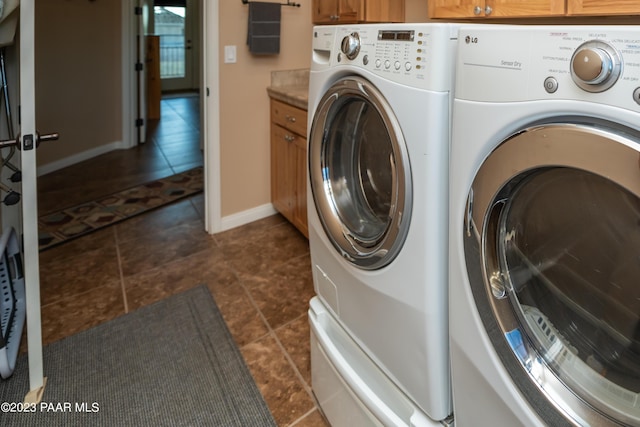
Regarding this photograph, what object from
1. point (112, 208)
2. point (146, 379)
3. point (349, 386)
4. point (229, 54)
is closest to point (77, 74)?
point (112, 208)

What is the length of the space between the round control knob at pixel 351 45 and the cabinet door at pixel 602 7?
74 cm

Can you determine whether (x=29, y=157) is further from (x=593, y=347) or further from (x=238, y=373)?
(x=593, y=347)

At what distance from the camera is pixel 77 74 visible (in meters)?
4.30

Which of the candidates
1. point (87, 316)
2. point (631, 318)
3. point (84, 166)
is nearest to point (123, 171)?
point (84, 166)

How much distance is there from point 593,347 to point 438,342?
1.08 feet

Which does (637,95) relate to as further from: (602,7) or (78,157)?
(78,157)

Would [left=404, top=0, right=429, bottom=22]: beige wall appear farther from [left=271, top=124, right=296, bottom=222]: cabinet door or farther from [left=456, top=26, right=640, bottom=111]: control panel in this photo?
[left=456, top=26, right=640, bottom=111]: control panel

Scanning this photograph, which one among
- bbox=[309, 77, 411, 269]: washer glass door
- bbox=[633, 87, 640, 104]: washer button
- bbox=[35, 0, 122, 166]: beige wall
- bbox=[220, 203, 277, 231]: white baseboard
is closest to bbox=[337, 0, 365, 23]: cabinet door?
bbox=[220, 203, 277, 231]: white baseboard

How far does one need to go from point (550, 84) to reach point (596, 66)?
71 millimetres

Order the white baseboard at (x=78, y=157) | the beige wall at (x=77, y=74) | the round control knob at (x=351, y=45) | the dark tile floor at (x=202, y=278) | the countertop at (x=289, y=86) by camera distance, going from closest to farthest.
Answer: the round control knob at (x=351, y=45)
the dark tile floor at (x=202, y=278)
the countertop at (x=289, y=86)
the beige wall at (x=77, y=74)
the white baseboard at (x=78, y=157)

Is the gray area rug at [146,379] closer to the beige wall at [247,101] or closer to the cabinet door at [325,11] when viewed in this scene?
the beige wall at [247,101]

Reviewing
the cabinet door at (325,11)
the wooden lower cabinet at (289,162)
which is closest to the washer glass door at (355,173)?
the wooden lower cabinet at (289,162)

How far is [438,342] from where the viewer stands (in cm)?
102

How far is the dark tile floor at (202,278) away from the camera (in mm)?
1809
